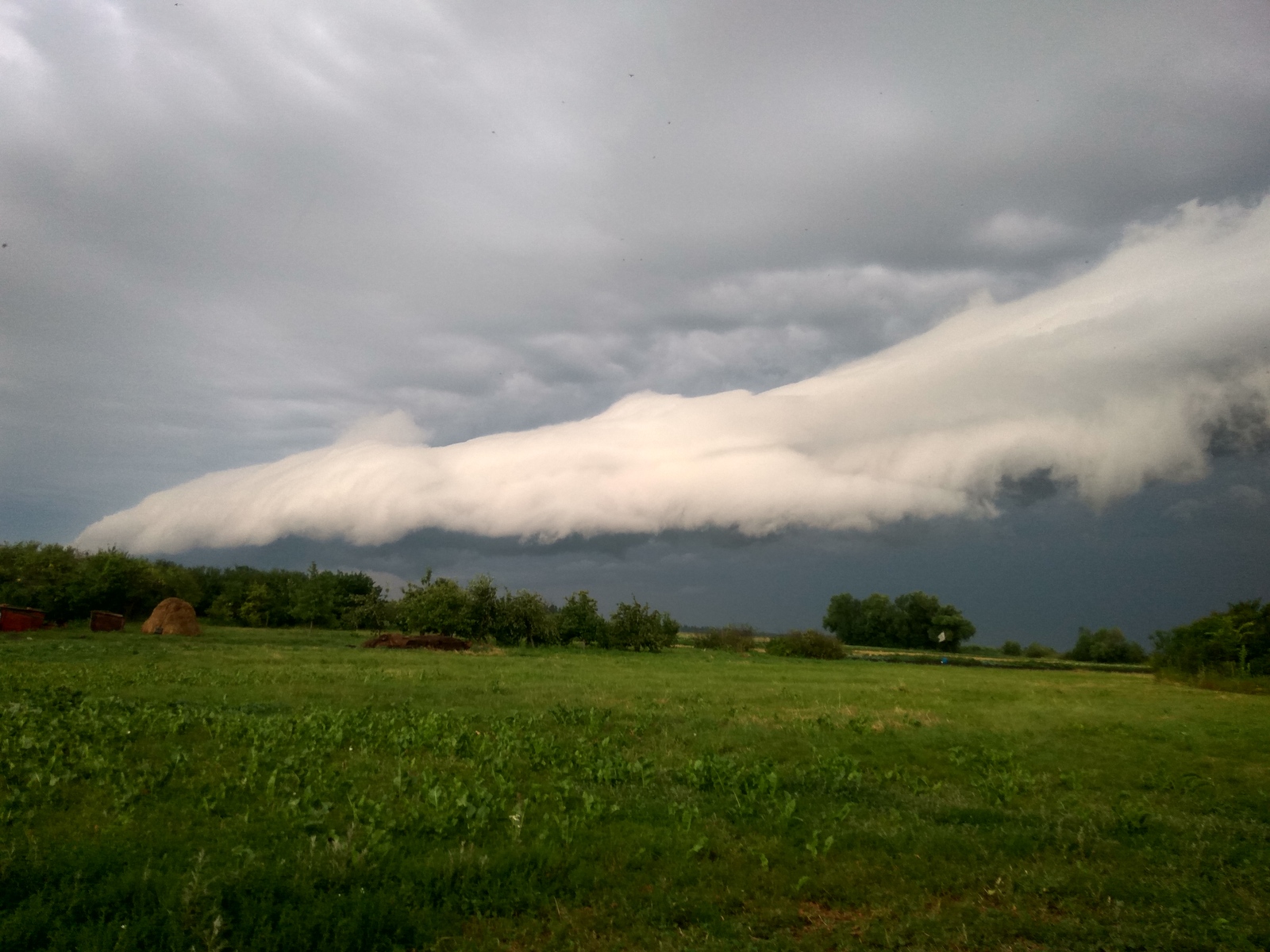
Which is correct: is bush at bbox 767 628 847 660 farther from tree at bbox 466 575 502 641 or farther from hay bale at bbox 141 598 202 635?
hay bale at bbox 141 598 202 635

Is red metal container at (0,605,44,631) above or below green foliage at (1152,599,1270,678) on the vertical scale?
below

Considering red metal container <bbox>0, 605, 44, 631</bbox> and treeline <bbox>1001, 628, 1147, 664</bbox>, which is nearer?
red metal container <bbox>0, 605, 44, 631</bbox>

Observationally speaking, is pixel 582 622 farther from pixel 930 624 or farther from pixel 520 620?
pixel 930 624

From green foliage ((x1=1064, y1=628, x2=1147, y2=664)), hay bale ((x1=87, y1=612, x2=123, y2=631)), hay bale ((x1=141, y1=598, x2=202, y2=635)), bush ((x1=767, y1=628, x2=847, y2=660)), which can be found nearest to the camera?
hay bale ((x1=141, y1=598, x2=202, y2=635))

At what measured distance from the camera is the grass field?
7070 millimetres

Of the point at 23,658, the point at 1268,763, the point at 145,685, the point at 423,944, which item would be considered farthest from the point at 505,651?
the point at 423,944

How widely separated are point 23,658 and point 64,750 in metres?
25.1

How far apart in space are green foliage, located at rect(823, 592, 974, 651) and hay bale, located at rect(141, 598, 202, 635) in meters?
108

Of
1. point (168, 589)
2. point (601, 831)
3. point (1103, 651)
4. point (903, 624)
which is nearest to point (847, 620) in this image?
point (903, 624)

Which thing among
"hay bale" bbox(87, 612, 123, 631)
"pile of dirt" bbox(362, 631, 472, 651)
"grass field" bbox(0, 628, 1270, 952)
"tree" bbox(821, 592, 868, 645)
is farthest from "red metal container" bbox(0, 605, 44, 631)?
"tree" bbox(821, 592, 868, 645)

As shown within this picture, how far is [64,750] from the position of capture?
12281 millimetres

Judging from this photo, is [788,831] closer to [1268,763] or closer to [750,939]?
[750,939]

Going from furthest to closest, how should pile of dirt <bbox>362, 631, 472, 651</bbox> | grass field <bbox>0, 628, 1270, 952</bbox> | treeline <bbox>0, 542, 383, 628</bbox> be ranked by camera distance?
1. treeline <bbox>0, 542, 383, 628</bbox>
2. pile of dirt <bbox>362, 631, 472, 651</bbox>
3. grass field <bbox>0, 628, 1270, 952</bbox>

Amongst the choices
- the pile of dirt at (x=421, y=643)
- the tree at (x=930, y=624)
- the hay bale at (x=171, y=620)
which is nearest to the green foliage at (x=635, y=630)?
the pile of dirt at (x=421, y=643)
